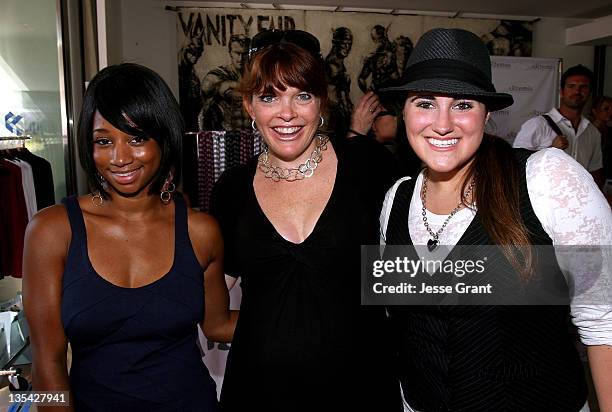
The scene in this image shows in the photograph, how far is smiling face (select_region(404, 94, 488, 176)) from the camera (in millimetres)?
1322

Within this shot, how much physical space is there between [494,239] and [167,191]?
0.92m

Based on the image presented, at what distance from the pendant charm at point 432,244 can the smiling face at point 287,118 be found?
0.56 m

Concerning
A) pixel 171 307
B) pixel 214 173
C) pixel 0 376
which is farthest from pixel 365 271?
pixel 214 173

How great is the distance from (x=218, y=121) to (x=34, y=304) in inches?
237

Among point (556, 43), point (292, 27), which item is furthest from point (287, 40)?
point (556, 43)

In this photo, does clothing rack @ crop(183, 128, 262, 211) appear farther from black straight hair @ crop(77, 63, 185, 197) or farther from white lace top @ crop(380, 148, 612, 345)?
white lace top @ crop(380, 148, 612, 345)

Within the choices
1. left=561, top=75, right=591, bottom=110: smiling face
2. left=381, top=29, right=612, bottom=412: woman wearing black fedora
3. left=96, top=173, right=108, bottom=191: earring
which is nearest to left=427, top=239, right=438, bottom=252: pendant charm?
left=381, top=29, right=612, bottom=412: woman wearing black fedora

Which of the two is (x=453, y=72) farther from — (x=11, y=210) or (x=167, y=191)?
(x=11, y=210)

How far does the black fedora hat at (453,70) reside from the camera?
1290 millimetres

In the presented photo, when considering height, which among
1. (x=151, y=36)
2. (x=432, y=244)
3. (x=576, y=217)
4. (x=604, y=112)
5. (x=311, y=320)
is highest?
(x=151, y=36)

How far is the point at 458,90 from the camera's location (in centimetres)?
128

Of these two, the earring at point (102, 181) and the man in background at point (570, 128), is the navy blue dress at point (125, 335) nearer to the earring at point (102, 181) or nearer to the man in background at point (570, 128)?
the earring at point (102, 181)

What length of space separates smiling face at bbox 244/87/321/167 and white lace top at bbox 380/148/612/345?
0.71m

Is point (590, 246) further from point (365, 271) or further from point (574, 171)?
point (365, 271)
